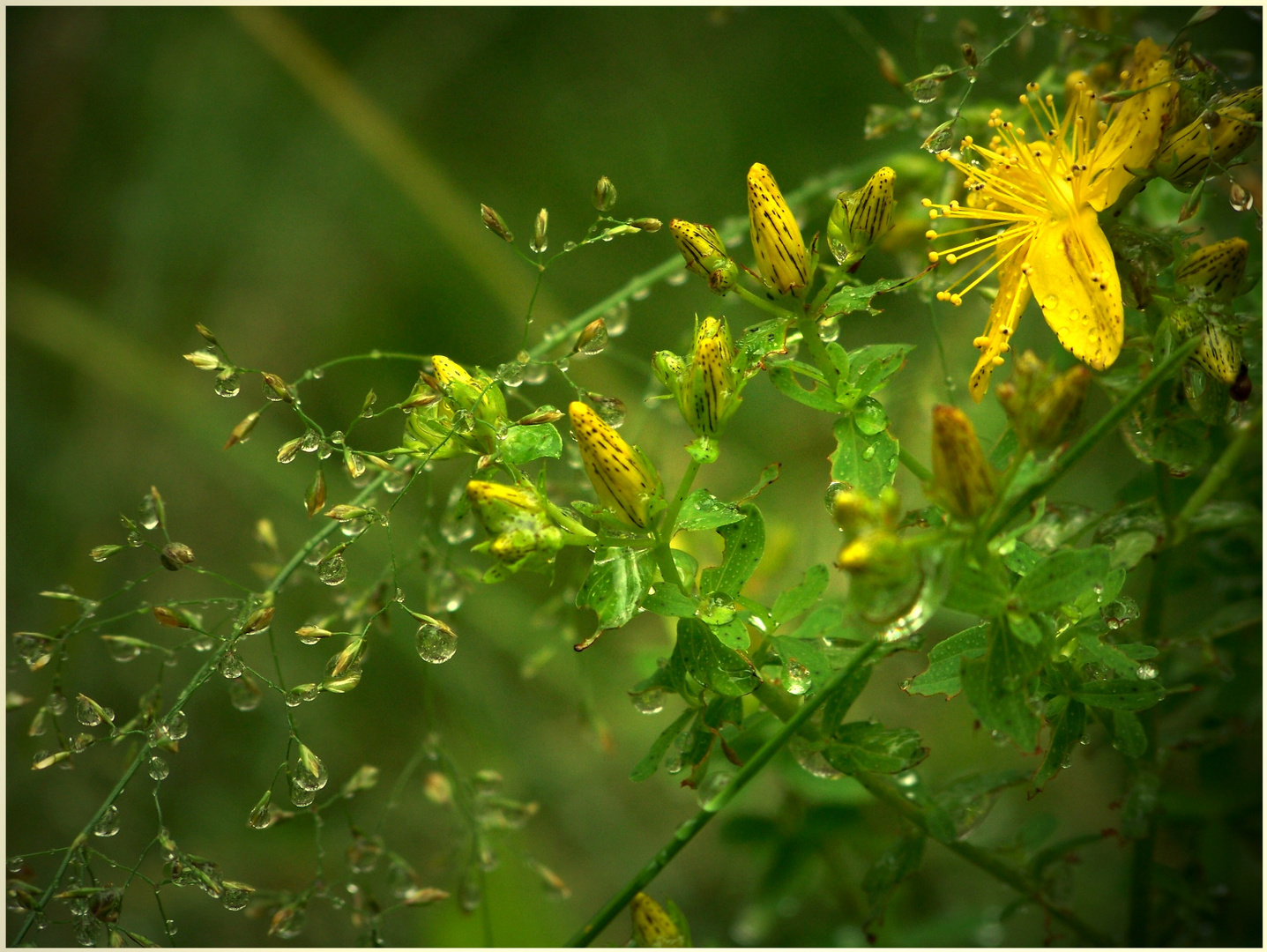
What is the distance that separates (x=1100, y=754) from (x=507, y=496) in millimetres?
993

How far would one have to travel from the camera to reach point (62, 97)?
1.30 meters

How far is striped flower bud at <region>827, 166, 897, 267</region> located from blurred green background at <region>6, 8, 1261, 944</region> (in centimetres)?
63

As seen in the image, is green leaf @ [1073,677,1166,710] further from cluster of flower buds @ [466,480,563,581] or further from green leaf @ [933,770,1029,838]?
cluster of flower buds @ [466,480,563,581]

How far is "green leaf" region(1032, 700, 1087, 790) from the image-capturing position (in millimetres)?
541

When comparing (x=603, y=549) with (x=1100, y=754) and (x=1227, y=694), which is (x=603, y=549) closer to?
(x=1227, y=694)

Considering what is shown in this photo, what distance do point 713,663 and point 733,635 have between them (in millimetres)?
31

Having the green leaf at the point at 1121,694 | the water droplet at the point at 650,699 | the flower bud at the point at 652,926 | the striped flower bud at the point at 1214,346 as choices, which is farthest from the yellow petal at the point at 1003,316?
the flower bud at the point at 652,926

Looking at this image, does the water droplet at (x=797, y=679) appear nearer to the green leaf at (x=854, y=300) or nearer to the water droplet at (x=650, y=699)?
the water droplet at (x=650, y=699)

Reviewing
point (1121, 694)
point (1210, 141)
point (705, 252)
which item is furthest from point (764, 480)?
point (1210, 141)

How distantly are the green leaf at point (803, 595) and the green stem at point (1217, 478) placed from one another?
0.31 m


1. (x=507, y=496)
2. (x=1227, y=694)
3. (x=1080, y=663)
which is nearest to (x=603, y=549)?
(x=507, y=496)

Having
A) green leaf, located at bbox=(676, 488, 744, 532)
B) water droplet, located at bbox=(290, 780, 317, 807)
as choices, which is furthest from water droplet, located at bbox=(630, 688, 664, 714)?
water droplet, located at bbox=(290, 780, 317, 807)

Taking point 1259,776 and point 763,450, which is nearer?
point 1259,776

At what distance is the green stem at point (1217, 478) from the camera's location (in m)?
0.66
